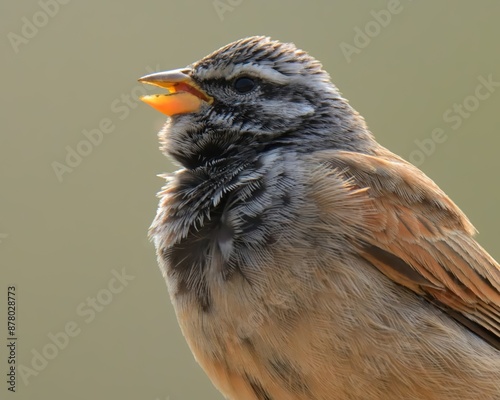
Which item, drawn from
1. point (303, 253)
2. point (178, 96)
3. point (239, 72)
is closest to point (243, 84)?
point (239, 72)

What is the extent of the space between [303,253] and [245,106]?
756mm

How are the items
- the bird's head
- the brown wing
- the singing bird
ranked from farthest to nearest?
the bird's head < the brown wing < the singing bird

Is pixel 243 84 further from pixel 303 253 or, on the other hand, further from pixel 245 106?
pixel 303 253

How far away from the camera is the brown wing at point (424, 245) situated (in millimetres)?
2354

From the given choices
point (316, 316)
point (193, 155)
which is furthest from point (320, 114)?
point (316, 316)

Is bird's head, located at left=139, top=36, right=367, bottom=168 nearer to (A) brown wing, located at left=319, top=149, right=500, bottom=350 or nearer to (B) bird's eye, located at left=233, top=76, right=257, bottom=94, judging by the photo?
(B) bird's eye, located at left=233, top=76, right=257, bottom=94

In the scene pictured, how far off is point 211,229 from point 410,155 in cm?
244

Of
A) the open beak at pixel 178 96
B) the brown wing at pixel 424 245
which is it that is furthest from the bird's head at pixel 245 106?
the brown wing at pixel 424 245

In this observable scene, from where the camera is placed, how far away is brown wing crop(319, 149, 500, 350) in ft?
7.72

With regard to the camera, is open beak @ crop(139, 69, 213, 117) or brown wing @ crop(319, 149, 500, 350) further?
open beak @ crop(139, 69, 213, 117)

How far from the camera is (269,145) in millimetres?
2598

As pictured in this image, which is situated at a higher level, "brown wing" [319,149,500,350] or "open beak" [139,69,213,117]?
"brown wing" [319,149,500,350]

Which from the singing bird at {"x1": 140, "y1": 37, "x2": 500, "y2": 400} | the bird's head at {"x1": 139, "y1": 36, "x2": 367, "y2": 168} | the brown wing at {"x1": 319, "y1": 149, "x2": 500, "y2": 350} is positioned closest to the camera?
the singing bird at {"x1": 140, "y1": 37, "x2": 500, "y2": 400}

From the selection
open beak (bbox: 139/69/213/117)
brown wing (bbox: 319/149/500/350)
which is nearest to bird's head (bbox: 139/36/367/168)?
open beak (bbox: 139/69/213/117)
